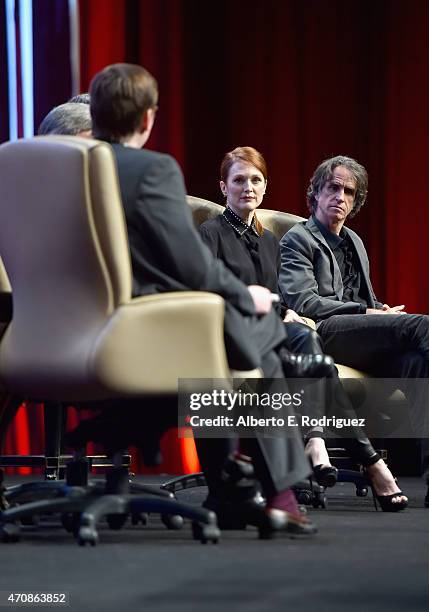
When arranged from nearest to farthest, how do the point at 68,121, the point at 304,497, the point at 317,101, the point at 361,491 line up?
the point at 68,121, the point at 304,497, the point at 361,491, the point at 317,101

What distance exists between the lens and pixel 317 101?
18.2ft

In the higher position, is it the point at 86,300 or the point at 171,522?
the point at 86,300

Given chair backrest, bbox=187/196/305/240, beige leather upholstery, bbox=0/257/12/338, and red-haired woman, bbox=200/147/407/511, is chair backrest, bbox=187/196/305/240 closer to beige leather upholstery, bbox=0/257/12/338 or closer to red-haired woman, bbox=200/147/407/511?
red-haired woman, bbox=200/147/407/511

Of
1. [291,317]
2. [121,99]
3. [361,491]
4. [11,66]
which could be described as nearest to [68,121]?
[121,99]

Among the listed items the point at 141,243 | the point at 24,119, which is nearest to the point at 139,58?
the point at 24,119

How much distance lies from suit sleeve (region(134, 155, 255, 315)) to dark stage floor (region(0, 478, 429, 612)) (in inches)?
22.9

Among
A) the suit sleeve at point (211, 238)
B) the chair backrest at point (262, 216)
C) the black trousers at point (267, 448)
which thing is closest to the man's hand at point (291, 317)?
the suit sleeve at point (211, 238)

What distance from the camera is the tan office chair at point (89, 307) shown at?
92.2 inches

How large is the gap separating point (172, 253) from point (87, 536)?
613 mm

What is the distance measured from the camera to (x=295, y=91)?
5562 mm

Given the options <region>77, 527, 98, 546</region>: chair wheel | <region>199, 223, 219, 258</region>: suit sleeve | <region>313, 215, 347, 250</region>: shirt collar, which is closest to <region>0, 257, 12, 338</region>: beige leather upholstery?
<region>77, 527, 98, 546</region>: chair wheel

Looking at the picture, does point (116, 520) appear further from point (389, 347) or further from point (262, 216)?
point (262, 216)

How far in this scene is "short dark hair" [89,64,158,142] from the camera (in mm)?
2500

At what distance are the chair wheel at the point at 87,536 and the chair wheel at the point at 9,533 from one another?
0.60ft
